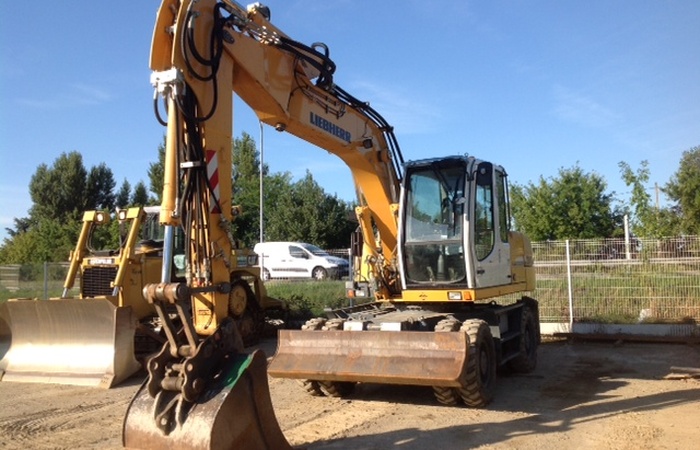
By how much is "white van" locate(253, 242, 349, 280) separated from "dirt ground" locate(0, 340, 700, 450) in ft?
52.2

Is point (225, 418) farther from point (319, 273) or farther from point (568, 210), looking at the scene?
point (568, 210)

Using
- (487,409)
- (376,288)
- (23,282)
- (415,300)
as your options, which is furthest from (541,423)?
(23,282)

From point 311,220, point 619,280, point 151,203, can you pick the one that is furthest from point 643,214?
point 151,203

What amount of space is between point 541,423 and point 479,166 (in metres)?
3.42

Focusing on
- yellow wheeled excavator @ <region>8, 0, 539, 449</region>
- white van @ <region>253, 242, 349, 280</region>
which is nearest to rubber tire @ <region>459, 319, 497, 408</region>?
yellow wheeled excavator @ <region>8, 0, 539, 449</region>

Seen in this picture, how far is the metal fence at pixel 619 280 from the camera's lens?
500 inches

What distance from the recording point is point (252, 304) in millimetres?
12289

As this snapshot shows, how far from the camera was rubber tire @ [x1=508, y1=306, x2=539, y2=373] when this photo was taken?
939 centimetres

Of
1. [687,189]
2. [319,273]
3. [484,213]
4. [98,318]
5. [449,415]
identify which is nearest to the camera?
[449,415]

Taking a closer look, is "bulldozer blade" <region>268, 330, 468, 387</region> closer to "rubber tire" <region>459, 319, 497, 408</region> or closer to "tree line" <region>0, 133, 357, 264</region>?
"rubber tire" <region>459, 319, 497, 408</region>

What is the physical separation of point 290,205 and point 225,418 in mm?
36794

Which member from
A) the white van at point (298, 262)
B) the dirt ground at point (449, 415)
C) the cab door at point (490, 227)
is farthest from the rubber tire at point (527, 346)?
the white van at point (298, 262)

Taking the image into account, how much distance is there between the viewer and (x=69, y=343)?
9438 mm

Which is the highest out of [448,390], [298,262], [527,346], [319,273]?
[298,262]
